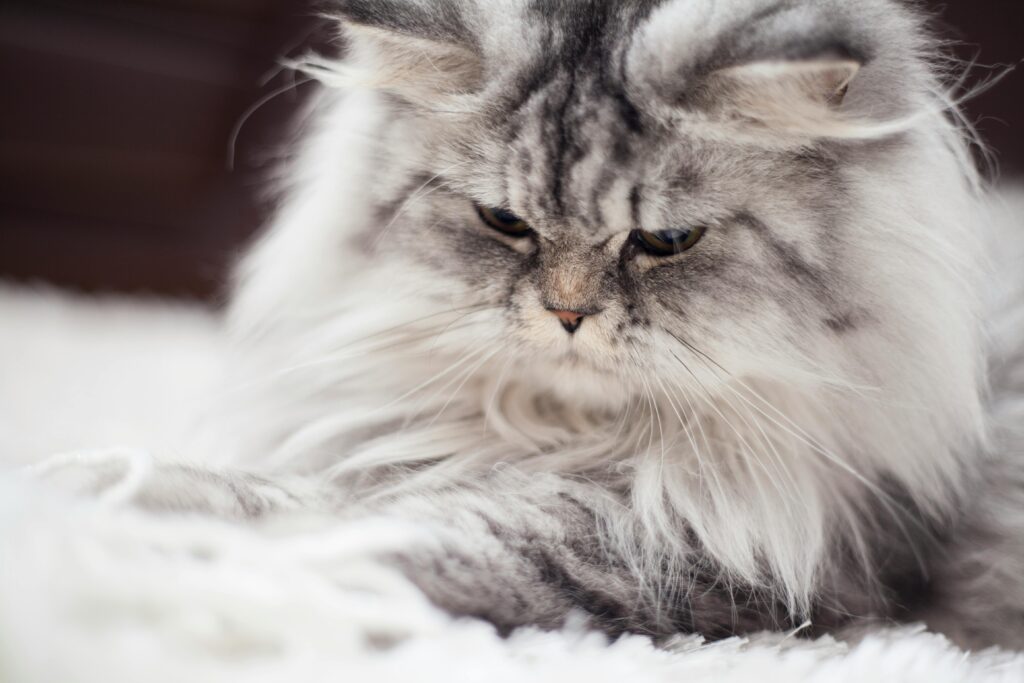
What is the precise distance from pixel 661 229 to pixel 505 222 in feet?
0.52

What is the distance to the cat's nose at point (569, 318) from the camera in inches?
32.1

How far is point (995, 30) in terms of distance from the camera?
1690 mm

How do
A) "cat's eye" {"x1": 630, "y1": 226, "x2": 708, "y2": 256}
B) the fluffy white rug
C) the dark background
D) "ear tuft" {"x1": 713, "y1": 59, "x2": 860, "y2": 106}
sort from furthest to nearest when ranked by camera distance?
the dark background < "cat's eye" {"x1": 630, "y1": 226, "x2": 708, "y2": 256} < "ear tuft" {"x1": 713, "y1": 59, "x2": 860, "y2": 106} < the fluffy white rug

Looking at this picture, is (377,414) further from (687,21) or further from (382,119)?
(687,21)

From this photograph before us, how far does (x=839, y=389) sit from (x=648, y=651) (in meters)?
0.32

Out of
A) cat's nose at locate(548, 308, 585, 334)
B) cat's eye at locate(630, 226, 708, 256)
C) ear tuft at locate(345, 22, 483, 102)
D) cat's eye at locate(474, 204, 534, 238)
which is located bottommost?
cat's nose at locate(548, 308, 585, 334)

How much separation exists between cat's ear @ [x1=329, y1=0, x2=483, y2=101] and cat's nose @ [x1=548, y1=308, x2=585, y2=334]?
0.81ft

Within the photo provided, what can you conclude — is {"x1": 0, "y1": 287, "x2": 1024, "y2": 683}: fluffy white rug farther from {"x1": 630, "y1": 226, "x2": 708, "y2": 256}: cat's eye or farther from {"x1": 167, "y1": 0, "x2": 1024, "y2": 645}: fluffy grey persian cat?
{"x1": 630, "y1": 226, "x2": 708, "y2": 256}: cat's eye

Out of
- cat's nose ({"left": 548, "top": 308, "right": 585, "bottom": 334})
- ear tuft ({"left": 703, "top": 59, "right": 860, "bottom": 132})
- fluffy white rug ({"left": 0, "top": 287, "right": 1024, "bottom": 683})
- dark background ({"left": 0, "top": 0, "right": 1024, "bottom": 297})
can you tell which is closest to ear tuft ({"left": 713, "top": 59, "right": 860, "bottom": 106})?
ear tuft ({"left": 703, "top": 59, "right": 860, "bottom": 132})

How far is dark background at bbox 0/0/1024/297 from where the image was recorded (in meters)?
2.09

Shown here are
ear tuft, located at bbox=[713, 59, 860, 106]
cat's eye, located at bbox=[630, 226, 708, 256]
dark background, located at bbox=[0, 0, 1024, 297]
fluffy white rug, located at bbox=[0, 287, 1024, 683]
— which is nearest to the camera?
fluffy white rug, located at bbox=[0, 287, 1024, 683]

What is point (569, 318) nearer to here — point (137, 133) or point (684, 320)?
point (684, 320)

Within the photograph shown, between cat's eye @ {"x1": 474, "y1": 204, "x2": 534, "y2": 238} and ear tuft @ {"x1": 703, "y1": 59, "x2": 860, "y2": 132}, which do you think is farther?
cat's eye @ {"x1": 474, "y1": 204, "x2": 534, "y2": 238}

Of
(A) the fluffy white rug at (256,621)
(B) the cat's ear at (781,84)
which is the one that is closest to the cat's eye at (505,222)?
(B) the cat's ear at (781,84)
